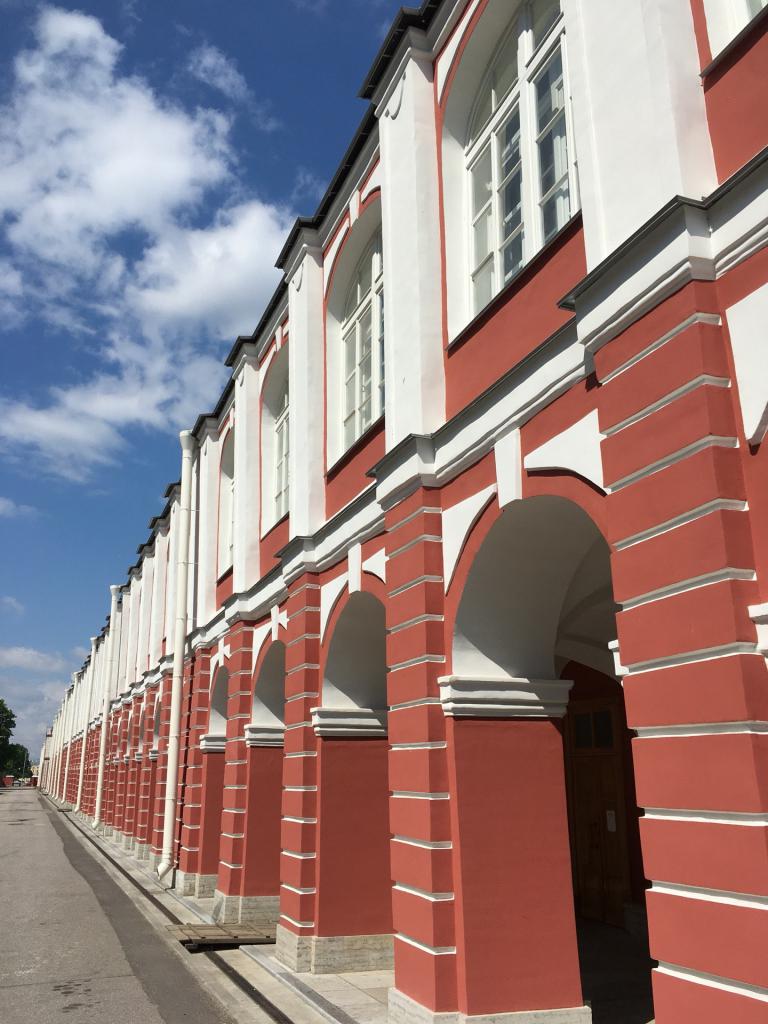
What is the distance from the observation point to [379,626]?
10789 mm

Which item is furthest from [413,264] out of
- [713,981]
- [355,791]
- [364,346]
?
[713,981]

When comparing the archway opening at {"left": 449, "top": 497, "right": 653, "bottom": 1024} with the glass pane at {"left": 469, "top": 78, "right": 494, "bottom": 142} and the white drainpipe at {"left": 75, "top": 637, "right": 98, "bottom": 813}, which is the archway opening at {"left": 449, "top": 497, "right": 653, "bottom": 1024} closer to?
the glass pane at {"left": 469, "top": 78, "right": 494, "bottom": 142}

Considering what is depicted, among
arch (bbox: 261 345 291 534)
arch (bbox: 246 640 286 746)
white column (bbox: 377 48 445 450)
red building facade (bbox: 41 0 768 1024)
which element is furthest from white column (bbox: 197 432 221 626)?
white column (bbox: 377 48 445 450)

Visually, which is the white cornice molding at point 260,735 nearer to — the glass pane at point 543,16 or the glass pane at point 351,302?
the glass pane at point 351,302

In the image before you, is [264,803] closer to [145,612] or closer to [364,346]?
[364,346]

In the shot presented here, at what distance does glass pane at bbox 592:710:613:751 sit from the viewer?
13.1 metres

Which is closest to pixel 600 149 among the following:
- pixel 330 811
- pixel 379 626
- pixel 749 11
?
pixel 749 11

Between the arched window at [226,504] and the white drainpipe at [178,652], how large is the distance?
1118mm

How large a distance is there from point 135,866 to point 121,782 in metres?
9.71

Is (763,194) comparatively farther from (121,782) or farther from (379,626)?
(121,782)

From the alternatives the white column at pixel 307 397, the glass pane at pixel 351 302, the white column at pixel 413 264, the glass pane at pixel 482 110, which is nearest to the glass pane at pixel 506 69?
the glass pane at pixel 482 110

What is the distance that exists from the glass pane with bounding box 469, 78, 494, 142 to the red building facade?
0.21 ft

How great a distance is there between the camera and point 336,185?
11.9 meters

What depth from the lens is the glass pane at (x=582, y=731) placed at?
1359 cm
